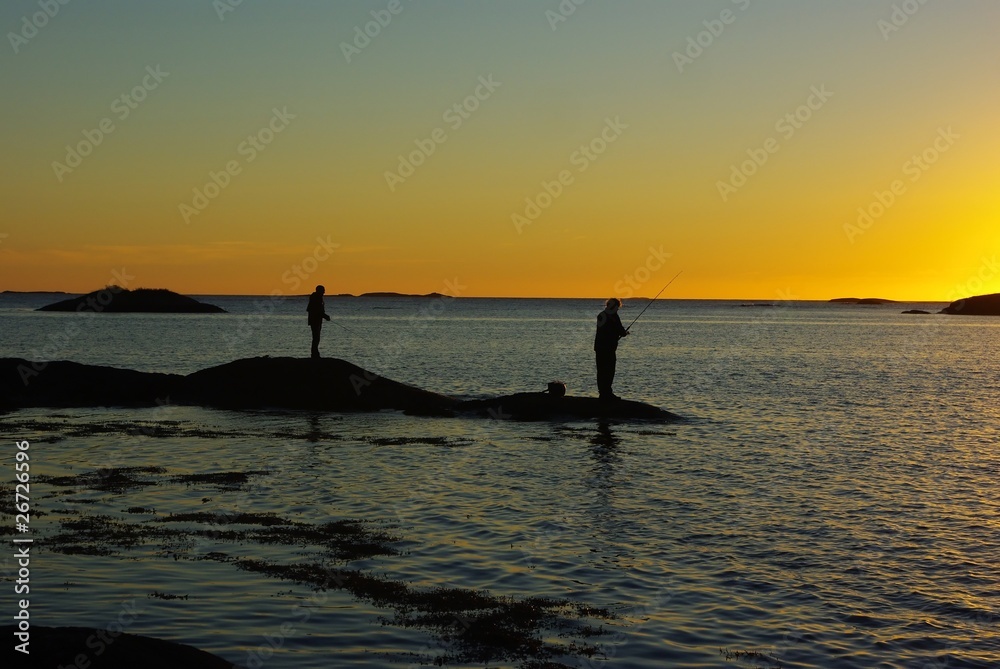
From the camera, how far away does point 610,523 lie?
1588 cm

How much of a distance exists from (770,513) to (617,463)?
5702mm

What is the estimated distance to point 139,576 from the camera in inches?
468

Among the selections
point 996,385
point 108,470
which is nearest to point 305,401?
point 108,470

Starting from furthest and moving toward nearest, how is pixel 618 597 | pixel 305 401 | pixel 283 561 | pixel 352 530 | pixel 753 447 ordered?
pixel 305 401, pixel 753 447, pixel 352 530, pixel 283 561, pixel 618 597

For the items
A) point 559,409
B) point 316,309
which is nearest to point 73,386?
point 316,309

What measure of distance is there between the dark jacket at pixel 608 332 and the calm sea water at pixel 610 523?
93.1 inches

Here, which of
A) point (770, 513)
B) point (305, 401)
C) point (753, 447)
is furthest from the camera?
point (305, 401)

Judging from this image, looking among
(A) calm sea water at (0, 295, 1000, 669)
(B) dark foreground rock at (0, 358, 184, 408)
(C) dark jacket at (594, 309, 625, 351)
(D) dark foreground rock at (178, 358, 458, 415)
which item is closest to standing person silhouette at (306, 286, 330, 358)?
(D) dark foreground rock at (178, 358, 458, 415)

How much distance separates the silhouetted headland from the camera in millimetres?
30567

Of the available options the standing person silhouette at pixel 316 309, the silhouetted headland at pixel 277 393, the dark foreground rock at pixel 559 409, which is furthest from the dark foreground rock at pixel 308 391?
the dark foreground rock at pixel 559 409

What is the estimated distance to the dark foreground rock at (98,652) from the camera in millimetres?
7562

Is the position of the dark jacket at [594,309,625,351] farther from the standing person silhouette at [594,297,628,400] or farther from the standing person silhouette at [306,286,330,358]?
the standing person silhouette at [306,286,330,358]

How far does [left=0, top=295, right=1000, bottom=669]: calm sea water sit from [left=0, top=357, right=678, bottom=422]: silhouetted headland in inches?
51.4

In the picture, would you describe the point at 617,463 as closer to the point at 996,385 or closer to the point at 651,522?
the point at 651,522
